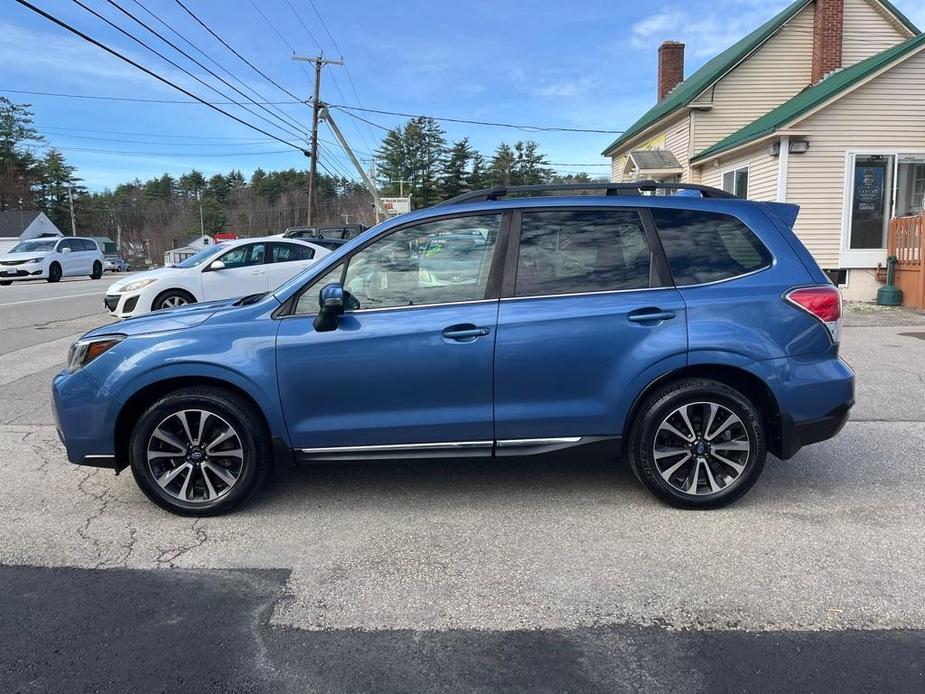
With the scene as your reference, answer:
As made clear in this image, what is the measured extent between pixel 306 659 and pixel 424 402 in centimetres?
155

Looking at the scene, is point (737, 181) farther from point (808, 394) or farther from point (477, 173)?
point (477, 173)

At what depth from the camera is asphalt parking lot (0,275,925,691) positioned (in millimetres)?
2596

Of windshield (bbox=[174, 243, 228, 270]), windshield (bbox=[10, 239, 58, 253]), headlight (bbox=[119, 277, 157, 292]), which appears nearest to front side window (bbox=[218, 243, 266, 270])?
windshield (bbox=[174, 243, 228, 270])

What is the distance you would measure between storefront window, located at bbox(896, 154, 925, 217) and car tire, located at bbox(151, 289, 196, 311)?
46.4 ft

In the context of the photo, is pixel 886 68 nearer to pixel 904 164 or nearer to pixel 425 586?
pixel 904 164

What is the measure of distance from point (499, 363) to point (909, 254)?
1258 cm

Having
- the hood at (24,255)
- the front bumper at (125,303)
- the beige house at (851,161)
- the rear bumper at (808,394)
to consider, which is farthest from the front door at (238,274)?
the hood at (24,255)

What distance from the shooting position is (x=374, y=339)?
3801 mm

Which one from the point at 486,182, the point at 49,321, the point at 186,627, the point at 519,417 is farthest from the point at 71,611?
the point at 486,182

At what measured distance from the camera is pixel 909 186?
46.4ft

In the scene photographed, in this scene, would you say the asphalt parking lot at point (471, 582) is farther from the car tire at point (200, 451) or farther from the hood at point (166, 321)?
the hood at point (166, 321)

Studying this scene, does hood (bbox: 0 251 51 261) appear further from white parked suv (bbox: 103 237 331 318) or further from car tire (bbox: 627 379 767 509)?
car tire (bbox: 627 379 767 509)

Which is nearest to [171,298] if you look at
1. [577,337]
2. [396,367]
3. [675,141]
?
[396,367]

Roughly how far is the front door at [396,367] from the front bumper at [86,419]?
3.45 feet
